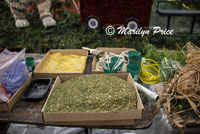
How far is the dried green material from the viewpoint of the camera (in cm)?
93

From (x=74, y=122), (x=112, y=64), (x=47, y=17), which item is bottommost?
(x=74, y=122)

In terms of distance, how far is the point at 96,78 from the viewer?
117 cm

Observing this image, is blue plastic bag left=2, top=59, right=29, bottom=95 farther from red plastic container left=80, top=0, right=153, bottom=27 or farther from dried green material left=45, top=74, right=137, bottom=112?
red plastic container left=80, top=0, right=153, bottom=27

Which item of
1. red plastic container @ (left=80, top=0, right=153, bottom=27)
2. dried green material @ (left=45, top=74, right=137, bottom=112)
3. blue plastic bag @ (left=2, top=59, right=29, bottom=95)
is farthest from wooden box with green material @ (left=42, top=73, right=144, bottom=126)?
red plastic container @ (left=80, top=0, right=153, bottom=27)

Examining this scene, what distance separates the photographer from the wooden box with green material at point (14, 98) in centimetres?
101

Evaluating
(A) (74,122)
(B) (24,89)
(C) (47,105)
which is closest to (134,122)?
(A) (74,122)

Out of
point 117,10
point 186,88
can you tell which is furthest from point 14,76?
point 117,10

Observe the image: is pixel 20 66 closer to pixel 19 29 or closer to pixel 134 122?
pixel 134 122

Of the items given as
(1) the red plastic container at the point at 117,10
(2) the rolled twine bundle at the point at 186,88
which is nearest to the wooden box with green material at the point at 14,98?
(2) the rolled twine bundle at the point at 186,88

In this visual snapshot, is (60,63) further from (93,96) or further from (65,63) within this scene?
(93,96)

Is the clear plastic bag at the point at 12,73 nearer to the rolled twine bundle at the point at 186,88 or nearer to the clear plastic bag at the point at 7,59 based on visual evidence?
the clear plastic bag at the point at 7,59

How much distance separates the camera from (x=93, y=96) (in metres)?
0.99

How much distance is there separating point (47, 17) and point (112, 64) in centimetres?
197

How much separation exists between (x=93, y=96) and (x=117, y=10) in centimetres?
211
